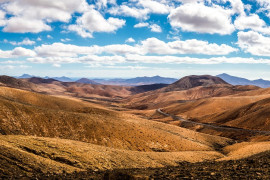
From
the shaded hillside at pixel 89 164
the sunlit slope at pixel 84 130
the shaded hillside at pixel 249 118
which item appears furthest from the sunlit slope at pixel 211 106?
the shaded hillside at pixel 89 164

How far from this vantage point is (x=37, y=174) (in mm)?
17500

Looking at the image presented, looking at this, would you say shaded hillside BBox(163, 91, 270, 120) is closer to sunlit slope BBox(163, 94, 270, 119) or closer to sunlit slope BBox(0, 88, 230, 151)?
sunlit slope BBox(163, 94, 270, 119)

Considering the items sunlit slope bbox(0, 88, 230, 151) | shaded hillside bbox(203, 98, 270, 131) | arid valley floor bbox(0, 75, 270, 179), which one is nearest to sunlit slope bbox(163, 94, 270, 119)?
shaded hillside bbox(203, 98, 270, 131)

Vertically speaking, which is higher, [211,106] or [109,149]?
[109,149]

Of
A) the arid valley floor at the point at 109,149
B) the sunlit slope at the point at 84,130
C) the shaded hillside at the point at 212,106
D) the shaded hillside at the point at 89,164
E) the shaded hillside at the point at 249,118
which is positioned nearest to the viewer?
the shaded hillside at the point at 89,164

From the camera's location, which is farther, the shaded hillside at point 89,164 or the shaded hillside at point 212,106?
the shaded hillside at point 212,106

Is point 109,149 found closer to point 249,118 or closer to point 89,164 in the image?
point 89,164

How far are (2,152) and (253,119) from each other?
90222 mm

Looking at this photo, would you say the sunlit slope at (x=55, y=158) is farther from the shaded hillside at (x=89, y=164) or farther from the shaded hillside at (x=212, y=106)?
the shaded hillside at (x=212, y=106)

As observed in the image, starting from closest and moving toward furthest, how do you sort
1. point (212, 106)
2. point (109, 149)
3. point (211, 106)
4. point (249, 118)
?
point (109, 149) < point (249, 118) < point (212, 106) < point (211, 106)

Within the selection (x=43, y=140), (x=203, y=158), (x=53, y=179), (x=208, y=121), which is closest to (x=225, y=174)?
(x=53, y=179)

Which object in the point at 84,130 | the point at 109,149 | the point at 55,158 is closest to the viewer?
the point at 55,158

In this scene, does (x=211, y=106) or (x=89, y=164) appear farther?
(x=211, y=106)

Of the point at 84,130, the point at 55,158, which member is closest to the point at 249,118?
the point at 84,130
